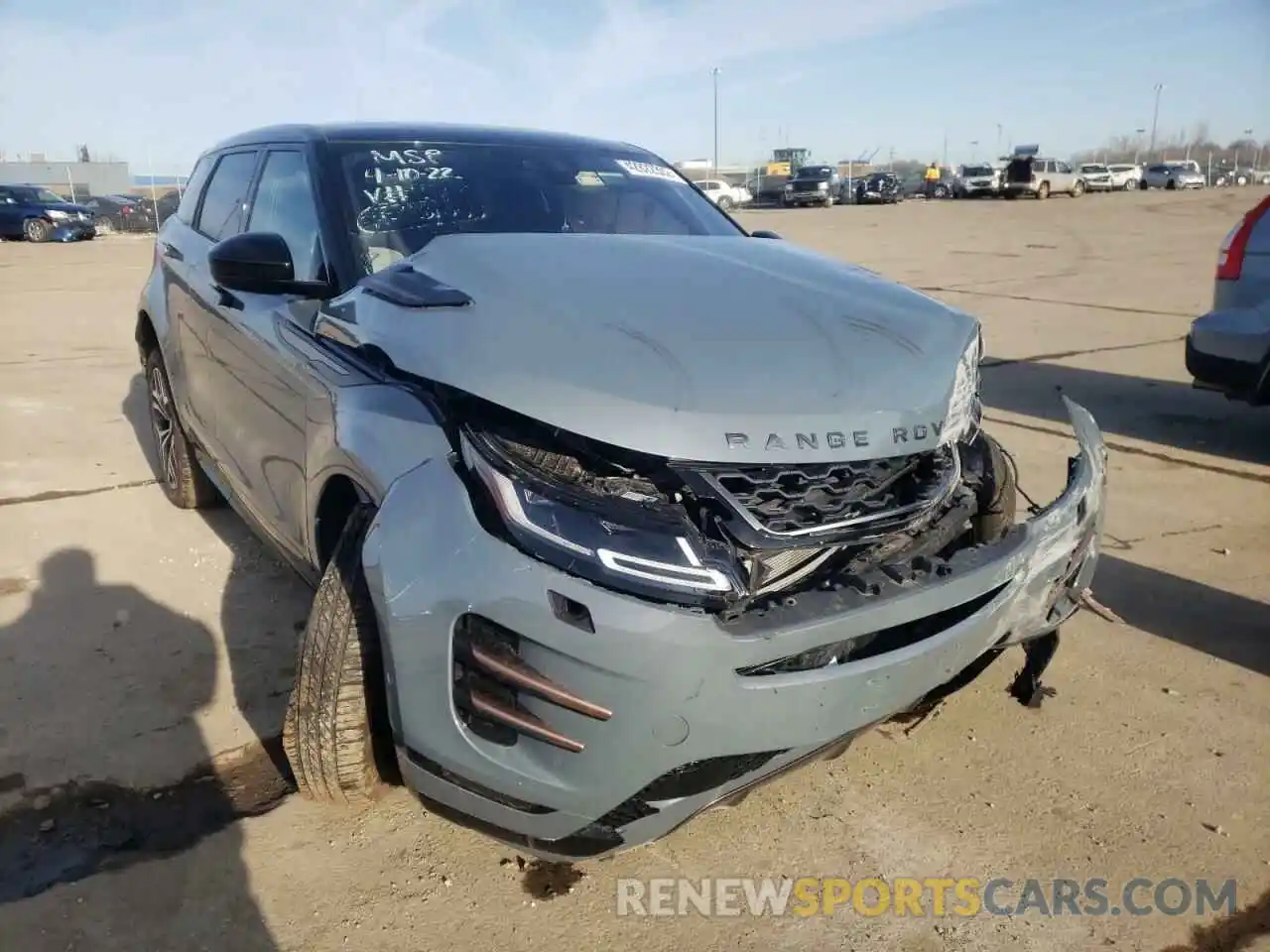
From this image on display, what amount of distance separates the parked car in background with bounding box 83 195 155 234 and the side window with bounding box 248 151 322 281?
97.0ft

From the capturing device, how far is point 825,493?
6.81 ft

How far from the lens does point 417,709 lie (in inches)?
78.2

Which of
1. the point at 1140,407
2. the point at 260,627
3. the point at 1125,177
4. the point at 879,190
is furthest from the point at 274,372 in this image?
the point at 1125,177

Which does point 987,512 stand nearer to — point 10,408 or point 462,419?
point 462,419

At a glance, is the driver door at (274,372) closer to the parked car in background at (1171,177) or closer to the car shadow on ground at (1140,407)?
the car shadow on ground at (1140,407)

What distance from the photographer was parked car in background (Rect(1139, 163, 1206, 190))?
169ft

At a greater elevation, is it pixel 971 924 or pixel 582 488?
pixel 582 488

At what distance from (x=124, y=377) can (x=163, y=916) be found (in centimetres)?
680

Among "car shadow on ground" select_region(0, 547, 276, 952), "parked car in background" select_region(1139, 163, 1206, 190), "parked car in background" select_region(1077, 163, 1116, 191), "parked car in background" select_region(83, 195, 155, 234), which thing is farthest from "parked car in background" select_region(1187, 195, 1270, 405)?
"parked car in background" select_region(1139, 163, 1206, 190)

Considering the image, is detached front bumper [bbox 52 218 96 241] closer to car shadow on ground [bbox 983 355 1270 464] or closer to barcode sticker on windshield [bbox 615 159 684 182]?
car shadow on ground [bbox 983 355 1270 464]

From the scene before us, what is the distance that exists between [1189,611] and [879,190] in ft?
131

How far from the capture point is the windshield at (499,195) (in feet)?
9.98

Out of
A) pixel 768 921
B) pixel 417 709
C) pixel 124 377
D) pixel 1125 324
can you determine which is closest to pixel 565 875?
pixel 768 921

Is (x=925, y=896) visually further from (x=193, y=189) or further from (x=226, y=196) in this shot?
(x=193, y=189)
